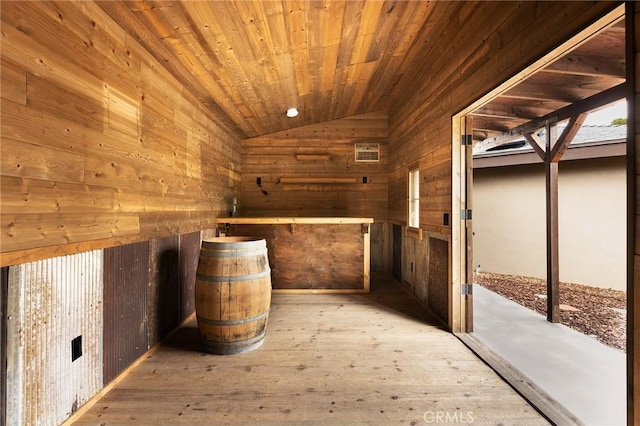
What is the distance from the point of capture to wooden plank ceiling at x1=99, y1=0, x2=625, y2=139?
182cm

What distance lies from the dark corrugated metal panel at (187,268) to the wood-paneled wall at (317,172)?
6.55ft

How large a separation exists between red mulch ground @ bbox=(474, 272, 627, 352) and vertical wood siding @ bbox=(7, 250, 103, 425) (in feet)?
13.1

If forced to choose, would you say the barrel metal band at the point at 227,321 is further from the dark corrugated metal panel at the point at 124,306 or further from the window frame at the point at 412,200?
the window frame at the point at 412,200

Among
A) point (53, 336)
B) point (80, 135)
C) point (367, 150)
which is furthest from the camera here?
point (367, 150)

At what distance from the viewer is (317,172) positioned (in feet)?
16.4

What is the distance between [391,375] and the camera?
6.25 ft

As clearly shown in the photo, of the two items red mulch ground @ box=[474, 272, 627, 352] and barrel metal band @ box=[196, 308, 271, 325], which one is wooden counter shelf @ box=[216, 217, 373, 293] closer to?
barrel metal band @ box=[196, 308, 271, 325]

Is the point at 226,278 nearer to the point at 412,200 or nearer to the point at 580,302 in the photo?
the point at 412,200

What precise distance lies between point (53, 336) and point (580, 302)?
18.2 ft

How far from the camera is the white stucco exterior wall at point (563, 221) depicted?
15.9 ft

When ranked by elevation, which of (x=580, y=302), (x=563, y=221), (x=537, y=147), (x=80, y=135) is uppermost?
(x=537, y=147)

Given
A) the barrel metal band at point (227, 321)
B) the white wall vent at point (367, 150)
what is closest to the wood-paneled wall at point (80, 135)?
the barrel metal band at point (227, 321)

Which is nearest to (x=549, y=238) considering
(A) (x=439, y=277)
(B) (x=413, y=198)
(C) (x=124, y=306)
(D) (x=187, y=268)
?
(A) (x=439, y=277)

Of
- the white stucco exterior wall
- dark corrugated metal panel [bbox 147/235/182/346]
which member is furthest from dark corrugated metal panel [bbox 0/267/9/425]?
the white stucco exterior wall
